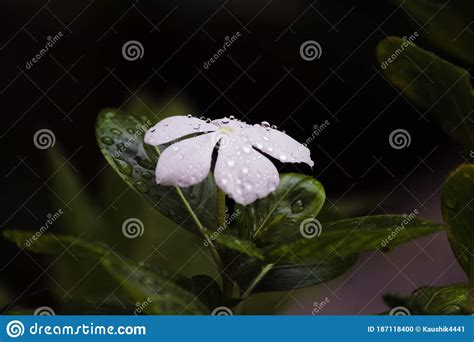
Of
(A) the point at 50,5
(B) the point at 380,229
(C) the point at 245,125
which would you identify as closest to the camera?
(B) the point at 380,229

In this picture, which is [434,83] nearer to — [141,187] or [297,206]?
[297,206]

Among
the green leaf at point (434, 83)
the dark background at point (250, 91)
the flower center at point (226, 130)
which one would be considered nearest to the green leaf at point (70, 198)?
the dark background at point (250, 91)

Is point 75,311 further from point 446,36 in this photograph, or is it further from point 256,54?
point 446,36

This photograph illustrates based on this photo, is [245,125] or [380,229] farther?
[245,125]

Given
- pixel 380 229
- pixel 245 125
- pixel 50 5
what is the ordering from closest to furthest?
pixel 380 229
pixel 245 125
pixel 50 5
